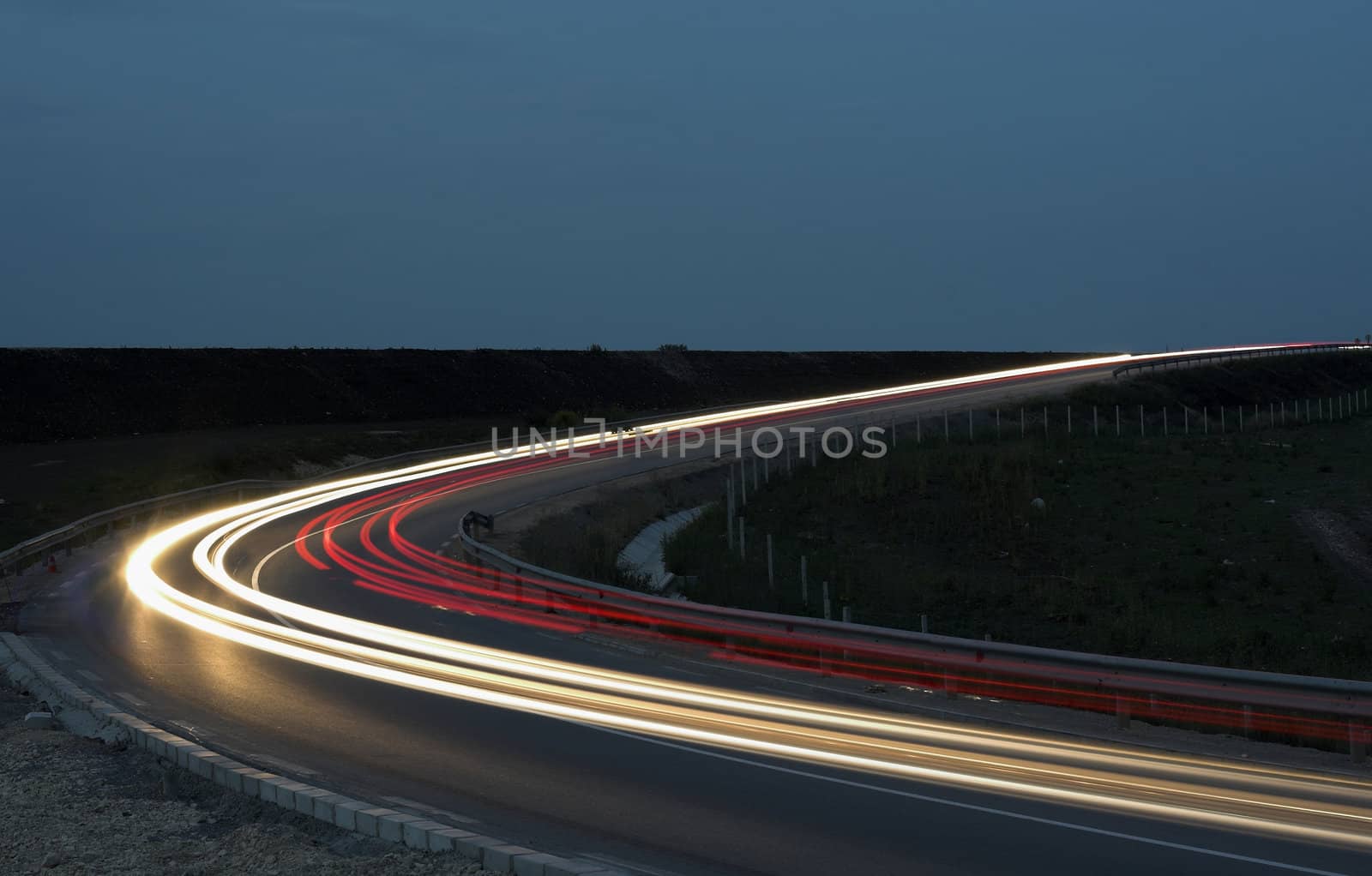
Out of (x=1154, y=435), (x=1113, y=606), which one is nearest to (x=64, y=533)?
(x=1113, y=606)

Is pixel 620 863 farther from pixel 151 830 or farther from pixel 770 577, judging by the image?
pixel 770 577

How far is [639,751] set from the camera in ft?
36.9

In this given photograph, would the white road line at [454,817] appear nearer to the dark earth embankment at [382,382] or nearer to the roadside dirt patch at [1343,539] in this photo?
the roadside dirt patch at [1343,539]

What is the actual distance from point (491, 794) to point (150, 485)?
3714 cm

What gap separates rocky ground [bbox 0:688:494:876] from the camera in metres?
8.06

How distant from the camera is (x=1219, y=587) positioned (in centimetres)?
2598

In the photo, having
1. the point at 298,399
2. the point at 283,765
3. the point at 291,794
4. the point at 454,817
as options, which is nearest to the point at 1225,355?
the point at 298,399

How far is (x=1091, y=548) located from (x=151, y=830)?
25.1 metres

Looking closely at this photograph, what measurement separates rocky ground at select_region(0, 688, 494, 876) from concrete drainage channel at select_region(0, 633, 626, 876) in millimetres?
81

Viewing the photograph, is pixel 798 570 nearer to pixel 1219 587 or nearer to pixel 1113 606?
pixel 1113 606

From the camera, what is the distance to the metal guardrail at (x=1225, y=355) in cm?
7781

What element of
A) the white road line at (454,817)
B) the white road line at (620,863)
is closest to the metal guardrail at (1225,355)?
the white road line at (454,817)

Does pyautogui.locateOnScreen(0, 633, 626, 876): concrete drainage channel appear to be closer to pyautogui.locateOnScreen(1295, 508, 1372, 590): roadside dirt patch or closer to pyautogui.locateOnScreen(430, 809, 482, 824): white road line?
pyautogui.locateOnScreen(430, 809, 482, 824): white road line

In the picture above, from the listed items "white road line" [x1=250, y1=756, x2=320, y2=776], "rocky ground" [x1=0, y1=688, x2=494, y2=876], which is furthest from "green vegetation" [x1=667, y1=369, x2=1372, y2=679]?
"rocky ground" [x1=0, y1=688, x2=494, y2=876]
